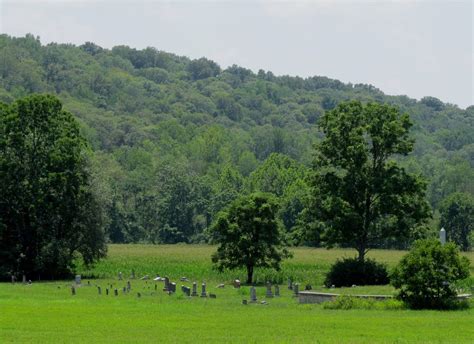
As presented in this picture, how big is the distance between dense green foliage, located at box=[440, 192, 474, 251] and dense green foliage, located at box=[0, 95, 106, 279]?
2666 inches

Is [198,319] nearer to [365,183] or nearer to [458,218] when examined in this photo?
[365,183]

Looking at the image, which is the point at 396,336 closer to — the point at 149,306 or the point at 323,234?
the point at 149,306

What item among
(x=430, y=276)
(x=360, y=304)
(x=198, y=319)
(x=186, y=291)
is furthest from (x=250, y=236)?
(x=198, y=319)

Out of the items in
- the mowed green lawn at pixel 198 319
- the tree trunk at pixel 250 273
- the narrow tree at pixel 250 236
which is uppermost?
the narrow tree at pixel 250 236

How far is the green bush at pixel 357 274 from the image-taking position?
65625mm

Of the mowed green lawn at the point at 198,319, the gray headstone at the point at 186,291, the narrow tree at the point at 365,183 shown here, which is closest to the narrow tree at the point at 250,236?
the narrow tree at the point at 365,183

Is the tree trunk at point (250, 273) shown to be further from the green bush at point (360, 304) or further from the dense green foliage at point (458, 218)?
the dense green foliage at point (458, 218)

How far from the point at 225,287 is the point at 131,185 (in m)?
108

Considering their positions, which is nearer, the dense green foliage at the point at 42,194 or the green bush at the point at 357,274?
the green bush at the point at 357,274

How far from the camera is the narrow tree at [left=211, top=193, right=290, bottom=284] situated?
2736 inches

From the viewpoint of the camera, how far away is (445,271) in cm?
4744

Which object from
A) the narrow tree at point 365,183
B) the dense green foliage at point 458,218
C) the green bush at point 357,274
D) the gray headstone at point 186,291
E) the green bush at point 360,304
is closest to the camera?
the green bush at point 360,304

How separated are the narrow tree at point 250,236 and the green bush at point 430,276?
2194 cm

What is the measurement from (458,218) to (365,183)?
68267mm
